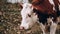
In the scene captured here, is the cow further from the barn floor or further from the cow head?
the barn floor

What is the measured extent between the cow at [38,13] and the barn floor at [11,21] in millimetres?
282

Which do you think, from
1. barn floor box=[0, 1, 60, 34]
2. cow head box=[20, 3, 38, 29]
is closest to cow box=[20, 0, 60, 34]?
cow head box=[20, 3, 38, 29]

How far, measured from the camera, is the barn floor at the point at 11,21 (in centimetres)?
229

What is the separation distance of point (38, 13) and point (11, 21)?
0.51 metres

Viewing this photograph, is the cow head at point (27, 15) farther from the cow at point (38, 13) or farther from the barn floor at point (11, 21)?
the barn floor at point (11, 21)

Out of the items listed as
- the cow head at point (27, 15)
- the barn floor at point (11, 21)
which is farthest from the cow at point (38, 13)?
the barn floor at point (11, 21)

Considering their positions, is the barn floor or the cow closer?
the cow

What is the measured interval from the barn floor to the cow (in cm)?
28

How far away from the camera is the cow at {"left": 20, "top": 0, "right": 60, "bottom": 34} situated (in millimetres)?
1945

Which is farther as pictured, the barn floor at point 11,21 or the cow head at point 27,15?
the barn floor at point 11,21

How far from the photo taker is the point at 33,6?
1.95 meters

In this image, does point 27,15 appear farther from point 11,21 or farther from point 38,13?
point 11,21

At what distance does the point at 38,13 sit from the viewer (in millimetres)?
1960

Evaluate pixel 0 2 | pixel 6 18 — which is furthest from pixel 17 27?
pixel 0 2
